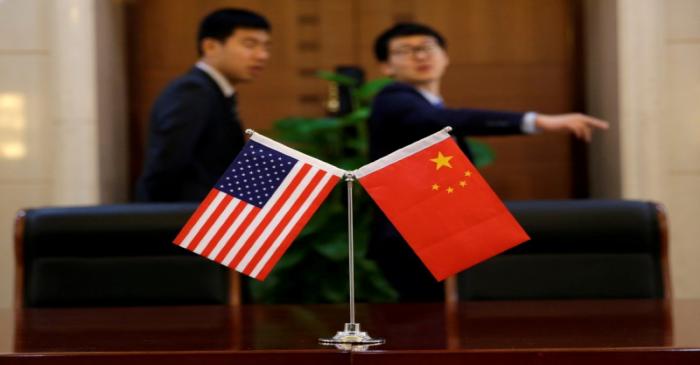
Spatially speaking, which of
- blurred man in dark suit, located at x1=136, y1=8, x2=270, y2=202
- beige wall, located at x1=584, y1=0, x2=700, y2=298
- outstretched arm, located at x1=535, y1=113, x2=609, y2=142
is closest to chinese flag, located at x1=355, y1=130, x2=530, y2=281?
outstretched arm, located at x1=535, y1=113, x2=609, y2=142

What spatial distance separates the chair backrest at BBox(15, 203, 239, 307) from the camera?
8.86 feet

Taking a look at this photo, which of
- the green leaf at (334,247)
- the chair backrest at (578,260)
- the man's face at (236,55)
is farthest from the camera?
the green leaf at (334,247)

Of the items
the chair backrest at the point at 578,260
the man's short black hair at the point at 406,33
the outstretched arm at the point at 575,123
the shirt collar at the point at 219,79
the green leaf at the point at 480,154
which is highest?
the man's short black hair at the point at 406,33

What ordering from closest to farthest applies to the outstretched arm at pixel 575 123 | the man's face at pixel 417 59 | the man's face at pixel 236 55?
the outstretched arm at pixel 575 123 < the man's face at pixel 417 59 < the man's face at pixel 236 55

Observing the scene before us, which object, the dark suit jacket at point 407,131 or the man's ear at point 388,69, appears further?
the man's ear at point 388,69

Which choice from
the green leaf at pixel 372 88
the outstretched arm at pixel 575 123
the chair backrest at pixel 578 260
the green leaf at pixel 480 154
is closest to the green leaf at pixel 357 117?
the green leaf at pixel 372 88

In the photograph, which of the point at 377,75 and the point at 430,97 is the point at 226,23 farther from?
the point at 377,75

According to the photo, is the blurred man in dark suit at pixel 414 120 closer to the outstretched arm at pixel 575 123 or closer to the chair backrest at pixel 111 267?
the outstretched arm at pixel 575 123

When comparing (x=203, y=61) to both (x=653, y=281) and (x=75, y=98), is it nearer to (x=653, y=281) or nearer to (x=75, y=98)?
(x=75, y=98)

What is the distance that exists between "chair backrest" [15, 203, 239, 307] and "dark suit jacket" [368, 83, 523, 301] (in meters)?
0.75

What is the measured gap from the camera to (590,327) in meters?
1.95

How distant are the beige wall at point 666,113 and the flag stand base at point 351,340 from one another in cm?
302

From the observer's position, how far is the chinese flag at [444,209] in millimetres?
1941

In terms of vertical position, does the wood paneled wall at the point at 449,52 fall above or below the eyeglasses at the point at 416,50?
above
